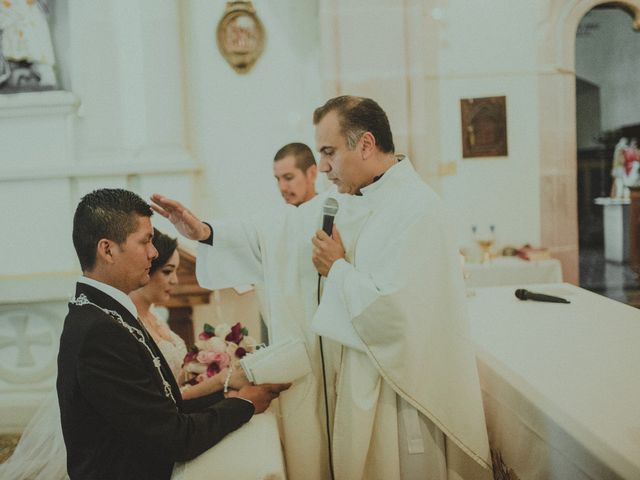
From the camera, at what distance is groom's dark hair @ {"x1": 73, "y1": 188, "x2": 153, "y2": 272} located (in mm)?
1580

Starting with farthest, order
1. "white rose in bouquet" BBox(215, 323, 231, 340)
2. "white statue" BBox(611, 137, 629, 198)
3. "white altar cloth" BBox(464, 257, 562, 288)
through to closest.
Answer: "white statue" BBox(611, 137, 629, 198) → "white altar cloth" BBox(464, 257, 562, 288) → "white rose in bouquet" BBox(215, 323, 231, 340)

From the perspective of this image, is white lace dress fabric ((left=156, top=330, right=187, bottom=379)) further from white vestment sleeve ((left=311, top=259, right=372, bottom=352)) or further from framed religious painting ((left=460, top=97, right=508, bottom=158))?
framed religious painting ((left=460, top=97, right=508, bottom=158))

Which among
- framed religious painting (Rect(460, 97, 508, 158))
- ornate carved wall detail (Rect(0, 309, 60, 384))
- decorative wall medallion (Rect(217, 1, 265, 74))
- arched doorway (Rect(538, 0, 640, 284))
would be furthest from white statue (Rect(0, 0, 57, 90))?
arched doorway (Rect(538, 0, 640, 284))

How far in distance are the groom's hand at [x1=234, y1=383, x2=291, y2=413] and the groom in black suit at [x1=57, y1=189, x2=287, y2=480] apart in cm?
12

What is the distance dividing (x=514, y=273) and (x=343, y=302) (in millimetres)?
3088

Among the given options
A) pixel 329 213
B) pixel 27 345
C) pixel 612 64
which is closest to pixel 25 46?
pixel 27 345

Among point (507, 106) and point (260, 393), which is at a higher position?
point (507, 106)

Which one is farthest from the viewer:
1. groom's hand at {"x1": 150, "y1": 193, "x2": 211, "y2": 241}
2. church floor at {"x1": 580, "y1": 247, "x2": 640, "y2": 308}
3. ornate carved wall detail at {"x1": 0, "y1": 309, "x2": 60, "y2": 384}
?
church floor at {"x1": 580, "y1": 247, "x2": 640, "y2": 308}

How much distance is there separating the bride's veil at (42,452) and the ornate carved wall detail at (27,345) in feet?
6.71

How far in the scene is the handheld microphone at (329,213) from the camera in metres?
2.12

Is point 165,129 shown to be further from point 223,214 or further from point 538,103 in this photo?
point 538,103

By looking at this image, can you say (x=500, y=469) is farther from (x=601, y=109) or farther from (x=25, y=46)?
(x=601, y=109)

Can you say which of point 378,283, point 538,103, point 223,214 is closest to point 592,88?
point 538,103

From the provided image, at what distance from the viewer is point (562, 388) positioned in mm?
1661
